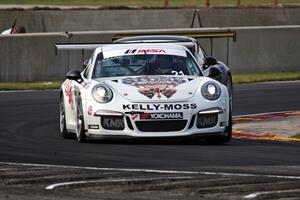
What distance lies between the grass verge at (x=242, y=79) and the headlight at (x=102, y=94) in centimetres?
1105

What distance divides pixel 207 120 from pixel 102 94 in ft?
4.18

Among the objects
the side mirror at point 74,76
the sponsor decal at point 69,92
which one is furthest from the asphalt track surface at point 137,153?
the side mirror at point 74,76

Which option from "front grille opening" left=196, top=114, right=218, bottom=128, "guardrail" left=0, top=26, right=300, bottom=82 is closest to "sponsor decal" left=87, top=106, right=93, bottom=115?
"front grille opening" left=196, top=114, right=218, bottom=128

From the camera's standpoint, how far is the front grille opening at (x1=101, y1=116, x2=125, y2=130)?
1478 centimetres

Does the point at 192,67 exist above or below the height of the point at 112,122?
above

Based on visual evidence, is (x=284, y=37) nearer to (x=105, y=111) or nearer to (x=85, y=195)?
(x=105, y=111)

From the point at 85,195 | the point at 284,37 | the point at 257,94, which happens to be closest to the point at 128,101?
the point at 85,195

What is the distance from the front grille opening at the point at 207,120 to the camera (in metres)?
14.8

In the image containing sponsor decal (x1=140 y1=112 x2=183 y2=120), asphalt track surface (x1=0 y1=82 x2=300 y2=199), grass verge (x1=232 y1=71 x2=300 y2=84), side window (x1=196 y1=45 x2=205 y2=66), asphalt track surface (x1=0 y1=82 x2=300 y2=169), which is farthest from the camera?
grass verge (x1=232 y1=71 x2=300 y2=84)

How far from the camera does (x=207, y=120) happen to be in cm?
1486

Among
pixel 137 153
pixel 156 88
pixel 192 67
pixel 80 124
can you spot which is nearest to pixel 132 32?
pixel 192 67

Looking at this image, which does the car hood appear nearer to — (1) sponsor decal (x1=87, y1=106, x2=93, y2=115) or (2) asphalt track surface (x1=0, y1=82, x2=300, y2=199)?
(1) sponsor decal (x1=87, y1=106, x2=93, y2=115)

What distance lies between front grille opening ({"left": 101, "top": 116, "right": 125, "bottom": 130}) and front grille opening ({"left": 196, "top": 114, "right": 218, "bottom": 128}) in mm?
888

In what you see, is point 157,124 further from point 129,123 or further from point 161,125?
point 129,123
